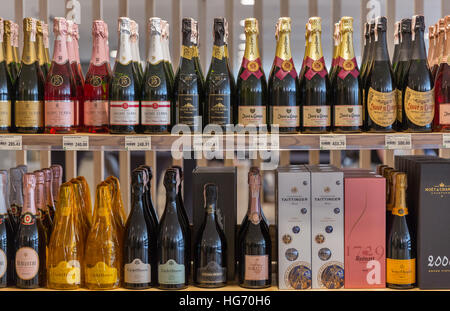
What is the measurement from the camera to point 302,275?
60.7 inches

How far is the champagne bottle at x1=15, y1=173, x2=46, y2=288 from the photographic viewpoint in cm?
154

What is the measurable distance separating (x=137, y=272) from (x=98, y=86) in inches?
23.9

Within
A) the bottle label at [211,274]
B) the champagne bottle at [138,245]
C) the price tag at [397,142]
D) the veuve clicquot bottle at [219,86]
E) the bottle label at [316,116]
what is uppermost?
the veuve clicquot bottle at [219,86]

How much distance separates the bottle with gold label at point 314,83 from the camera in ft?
4.94

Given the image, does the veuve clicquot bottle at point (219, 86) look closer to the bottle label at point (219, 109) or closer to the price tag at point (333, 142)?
the bottle label at point (219, 109)

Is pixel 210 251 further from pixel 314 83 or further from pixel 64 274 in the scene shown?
pixel 314 83

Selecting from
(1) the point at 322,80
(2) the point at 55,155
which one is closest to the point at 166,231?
(1) the point at 322,80

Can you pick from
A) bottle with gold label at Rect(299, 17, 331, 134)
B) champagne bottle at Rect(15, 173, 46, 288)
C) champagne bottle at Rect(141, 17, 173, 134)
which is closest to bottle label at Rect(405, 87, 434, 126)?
bottle with gold label at Rect(299, 17, 331, 134)

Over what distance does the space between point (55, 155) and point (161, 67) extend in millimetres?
2335

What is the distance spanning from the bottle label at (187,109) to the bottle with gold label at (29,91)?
1.38ft

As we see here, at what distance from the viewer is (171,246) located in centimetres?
154

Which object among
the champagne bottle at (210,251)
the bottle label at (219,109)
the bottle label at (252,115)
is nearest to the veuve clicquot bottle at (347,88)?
the bottle label at (252,115)

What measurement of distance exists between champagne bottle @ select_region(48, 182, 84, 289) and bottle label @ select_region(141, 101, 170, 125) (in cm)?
33
